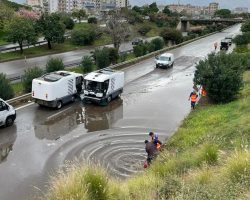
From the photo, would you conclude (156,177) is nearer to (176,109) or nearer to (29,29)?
(176,109)

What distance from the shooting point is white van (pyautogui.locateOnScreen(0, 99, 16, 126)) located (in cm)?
1805

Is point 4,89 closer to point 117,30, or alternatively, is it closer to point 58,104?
point 58,104

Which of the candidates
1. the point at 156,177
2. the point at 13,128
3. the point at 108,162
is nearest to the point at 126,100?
the point at 13,128

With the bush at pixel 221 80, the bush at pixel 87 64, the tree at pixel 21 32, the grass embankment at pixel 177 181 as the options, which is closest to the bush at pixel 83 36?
the tree at pixel 21 32

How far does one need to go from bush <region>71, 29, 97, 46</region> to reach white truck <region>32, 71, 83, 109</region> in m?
41.5

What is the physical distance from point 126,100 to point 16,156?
432 inches

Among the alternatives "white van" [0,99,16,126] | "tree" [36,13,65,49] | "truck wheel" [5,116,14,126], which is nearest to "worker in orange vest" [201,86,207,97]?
"white van" [0,99,16,126]

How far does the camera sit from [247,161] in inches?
331

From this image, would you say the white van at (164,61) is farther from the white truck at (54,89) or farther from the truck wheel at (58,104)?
the truck wheel at (58,104)

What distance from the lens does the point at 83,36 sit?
2504 inches

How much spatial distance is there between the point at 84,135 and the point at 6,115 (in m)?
3.81

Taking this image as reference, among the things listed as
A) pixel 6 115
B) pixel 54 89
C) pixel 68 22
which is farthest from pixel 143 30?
pixel 6 115

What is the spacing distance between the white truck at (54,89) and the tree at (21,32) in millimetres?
30376

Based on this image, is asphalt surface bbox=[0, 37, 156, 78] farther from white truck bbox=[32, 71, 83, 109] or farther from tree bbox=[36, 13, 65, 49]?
white truck bbox=[32, 71, 83, 109]
